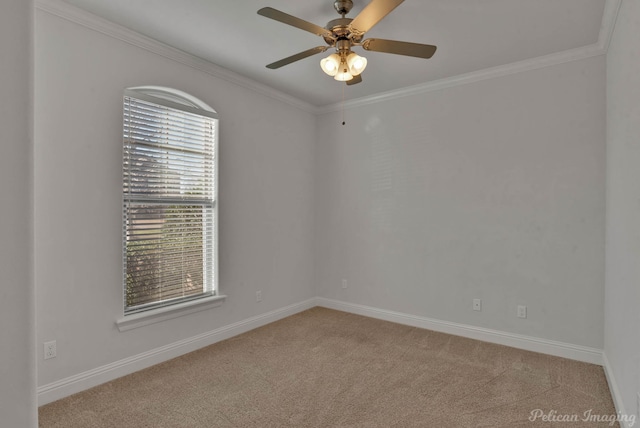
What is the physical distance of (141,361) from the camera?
2848mm

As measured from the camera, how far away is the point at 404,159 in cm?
400

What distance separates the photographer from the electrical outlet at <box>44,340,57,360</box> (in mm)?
2329

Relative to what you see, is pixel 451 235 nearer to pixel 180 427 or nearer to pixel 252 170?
pixel 252 170

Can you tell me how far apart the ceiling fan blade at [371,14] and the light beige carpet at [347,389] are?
2404 millimetres

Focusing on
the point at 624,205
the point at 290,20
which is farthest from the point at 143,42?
the point at 624,205

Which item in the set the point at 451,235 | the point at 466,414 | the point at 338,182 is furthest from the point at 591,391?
the point at 338,182

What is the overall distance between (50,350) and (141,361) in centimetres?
68

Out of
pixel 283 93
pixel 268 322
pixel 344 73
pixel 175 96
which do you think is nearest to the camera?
pixel 344 73

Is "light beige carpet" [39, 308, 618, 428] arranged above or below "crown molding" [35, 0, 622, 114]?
below

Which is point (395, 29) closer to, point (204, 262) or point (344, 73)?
point (344, 73)

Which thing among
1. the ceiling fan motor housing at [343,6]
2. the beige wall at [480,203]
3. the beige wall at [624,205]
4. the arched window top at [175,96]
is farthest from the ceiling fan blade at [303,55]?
the beige wall at [480,203]

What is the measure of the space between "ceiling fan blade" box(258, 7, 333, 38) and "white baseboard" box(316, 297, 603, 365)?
121 inches

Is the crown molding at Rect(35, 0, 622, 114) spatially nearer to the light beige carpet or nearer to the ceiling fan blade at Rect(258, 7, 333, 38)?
the ceiling fan blade at Rect(258, 7, 333, 38)

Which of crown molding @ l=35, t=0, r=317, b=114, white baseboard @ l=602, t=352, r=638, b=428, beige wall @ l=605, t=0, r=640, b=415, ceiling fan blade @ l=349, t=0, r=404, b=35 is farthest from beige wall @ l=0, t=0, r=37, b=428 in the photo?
white baseboard @ l=602, t=352, r=638, b=428
